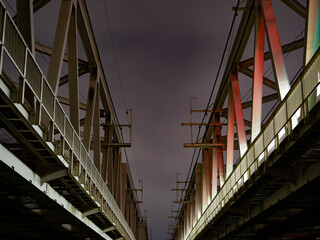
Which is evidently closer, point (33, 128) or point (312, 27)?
point (33, 128)

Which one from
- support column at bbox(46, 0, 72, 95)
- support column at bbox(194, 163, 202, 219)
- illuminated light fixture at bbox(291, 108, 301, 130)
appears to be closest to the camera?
illuminated light fixture at bbox(291, 108, 301, 130)

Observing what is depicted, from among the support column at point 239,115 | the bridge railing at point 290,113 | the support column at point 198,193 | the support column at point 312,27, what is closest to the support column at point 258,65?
the bridge railing at point 290,113

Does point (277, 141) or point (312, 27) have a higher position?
point (312, 27)

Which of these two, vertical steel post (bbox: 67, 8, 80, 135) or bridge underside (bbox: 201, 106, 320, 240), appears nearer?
bridge underside (bbox: 201, 106, 320, 240)

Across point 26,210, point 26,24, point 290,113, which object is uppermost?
point 26,24

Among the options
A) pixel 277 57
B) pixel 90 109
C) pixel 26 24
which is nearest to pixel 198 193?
pixel 90 109

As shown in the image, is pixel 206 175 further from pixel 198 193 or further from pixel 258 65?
pixel 258 65

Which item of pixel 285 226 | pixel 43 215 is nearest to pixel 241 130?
pixel 285 226

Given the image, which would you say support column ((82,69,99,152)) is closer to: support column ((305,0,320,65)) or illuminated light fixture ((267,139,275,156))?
illuminated light fixture ((267,139,275,156))

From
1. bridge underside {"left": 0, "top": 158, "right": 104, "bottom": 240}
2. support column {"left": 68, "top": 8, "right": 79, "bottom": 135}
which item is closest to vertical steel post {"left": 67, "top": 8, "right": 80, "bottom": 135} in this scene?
support column {"left": 68, "top": 8, "right": 79, "bottom": 135}

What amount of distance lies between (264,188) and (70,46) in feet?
42.2

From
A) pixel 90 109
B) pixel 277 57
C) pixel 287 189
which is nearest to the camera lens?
pixel 287 189

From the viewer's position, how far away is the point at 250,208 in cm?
3150

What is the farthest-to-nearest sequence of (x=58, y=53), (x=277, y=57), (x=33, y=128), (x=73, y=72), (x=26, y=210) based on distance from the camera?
(x=73, y=72)
(x=277, y=57)
(x=26, y=210)
(x=58, y=53)
(x=33, y=128)
